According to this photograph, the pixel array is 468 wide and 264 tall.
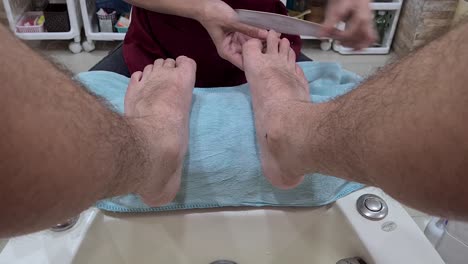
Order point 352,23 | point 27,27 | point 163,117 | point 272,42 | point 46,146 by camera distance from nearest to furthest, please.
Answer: point 46,146
point 163,117
point 352,23
point 272,42
point 27,27

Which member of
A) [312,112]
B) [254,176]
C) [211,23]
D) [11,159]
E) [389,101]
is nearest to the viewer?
[11,159]

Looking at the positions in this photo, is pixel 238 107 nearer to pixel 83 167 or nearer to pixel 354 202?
pixel 354 202

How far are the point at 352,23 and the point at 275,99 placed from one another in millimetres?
245

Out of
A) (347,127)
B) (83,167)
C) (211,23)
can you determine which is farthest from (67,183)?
(211,23)

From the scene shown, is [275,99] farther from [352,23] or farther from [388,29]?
[388,29]

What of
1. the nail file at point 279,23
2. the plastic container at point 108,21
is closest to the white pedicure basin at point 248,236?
the nail file at point 279,23

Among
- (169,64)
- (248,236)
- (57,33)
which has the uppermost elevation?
(169,64)

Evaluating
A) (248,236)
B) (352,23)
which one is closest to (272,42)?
(352,23)

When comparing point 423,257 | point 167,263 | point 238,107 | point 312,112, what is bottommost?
point 167,263

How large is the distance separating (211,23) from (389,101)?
58 centimetres

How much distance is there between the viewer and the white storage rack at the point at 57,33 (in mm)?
2006

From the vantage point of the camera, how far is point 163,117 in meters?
0.79

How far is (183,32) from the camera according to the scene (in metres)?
1.14

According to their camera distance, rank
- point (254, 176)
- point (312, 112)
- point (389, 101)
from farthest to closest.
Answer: point (254, 176) < point (312, 112) < point (389, 101)
